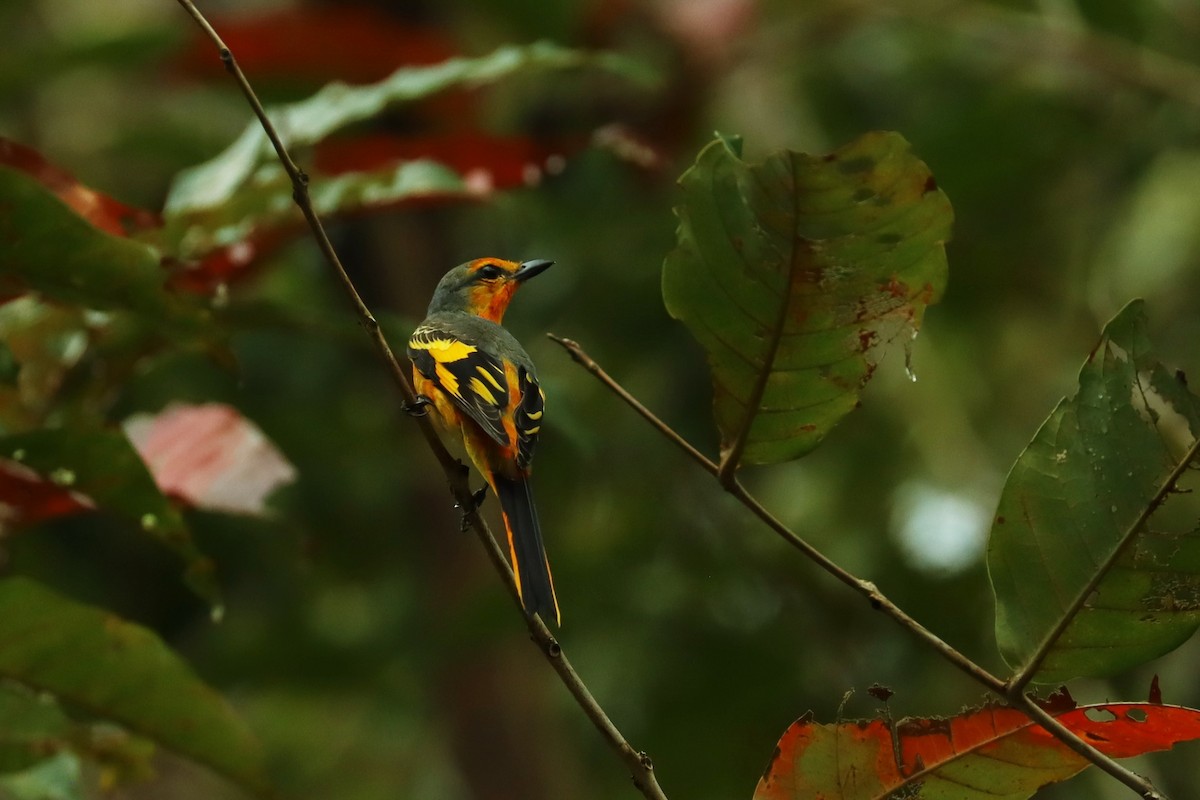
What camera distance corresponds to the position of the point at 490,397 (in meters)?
1.81

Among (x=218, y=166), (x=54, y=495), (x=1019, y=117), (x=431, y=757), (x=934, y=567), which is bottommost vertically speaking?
(x=431, y=757)

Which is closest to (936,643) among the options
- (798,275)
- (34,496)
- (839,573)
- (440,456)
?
(839,573)

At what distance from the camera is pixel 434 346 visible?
1.89 meters

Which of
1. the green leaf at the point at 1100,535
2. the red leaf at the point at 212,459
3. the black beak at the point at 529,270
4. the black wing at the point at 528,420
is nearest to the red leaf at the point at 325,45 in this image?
the black beak at the point at 529,270

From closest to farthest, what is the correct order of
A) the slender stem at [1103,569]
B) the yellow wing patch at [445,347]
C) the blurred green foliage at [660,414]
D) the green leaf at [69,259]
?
the slender stem at [1103,569] < the green leaf at [69,259] < the yellow wing patch at [445,347] < the blurred green foliage at [660,414]

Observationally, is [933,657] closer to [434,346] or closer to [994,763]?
[434,346]

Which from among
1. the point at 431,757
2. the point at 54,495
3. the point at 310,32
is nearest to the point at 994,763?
the point at 54,495

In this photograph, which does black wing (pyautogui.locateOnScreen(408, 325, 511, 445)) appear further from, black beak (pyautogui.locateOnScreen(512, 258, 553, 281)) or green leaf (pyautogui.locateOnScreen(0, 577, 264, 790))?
green leaf (pyautogui.locateOnScreen(0, 577, 264, 790))

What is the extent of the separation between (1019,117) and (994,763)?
2.18m

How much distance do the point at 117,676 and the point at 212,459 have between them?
283 mm

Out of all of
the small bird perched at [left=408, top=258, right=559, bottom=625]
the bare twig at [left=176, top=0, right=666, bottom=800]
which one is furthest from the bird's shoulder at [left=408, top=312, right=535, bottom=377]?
the bare twig at [left=176, top=0, right=666, bottom=800]

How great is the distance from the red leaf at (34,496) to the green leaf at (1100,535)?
3.46 feet

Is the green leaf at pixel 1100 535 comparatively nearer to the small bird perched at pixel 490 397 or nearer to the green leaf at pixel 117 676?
the small bird perched at pixel 490 397

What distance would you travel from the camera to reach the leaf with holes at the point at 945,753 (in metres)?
1.19
